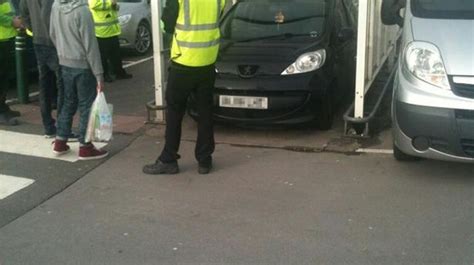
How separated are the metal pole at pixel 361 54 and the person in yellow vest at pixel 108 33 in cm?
469

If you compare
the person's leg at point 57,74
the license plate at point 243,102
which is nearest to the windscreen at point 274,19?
the license plate at point 243,102

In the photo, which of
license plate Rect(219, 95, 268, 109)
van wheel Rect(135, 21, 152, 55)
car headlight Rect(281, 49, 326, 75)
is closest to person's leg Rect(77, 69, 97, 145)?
license plate Rect(219, 95, 268, 109)

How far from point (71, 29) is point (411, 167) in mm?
3261

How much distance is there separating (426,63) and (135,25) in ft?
26.5

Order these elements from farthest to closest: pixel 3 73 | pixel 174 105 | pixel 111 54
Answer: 1. pixel 111 54
2. pixel 3 73
3. pixel 174 105

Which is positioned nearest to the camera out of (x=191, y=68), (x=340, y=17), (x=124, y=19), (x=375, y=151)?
(x=191, y=68)

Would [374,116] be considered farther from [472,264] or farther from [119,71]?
[119,71]

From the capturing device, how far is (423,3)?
5.51m

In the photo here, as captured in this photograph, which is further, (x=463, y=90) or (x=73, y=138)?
(x=73, y=138)

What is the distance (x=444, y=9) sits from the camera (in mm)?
5375

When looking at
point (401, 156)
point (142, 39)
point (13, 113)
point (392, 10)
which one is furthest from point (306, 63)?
point (142, 39)

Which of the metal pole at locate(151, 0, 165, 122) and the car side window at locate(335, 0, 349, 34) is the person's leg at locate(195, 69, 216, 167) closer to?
the metal pole at locate(151, 0, 165, 122)

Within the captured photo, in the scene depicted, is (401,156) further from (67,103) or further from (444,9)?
(67,103)

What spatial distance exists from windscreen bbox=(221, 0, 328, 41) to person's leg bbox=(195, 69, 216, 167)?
1.71 metres
